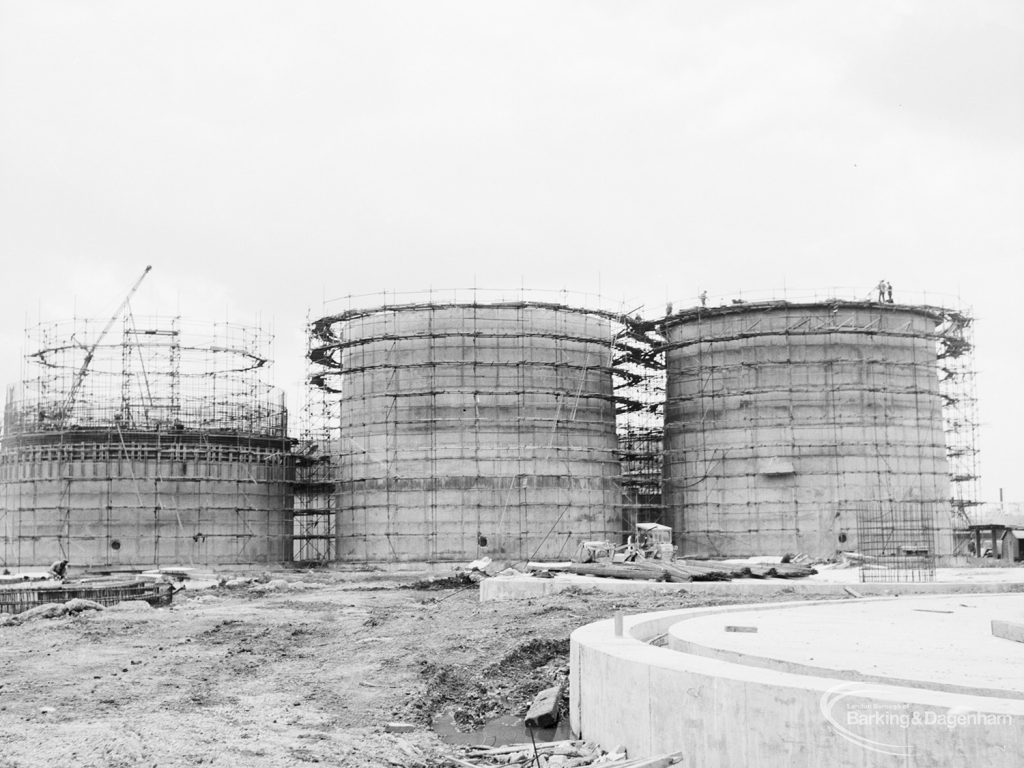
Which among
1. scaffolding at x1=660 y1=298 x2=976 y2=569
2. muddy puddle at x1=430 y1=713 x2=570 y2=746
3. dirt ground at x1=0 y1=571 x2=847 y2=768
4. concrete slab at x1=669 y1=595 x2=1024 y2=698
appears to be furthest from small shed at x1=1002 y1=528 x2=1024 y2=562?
muddy puddle at x1=430 y1=713 x2=570 y2=746

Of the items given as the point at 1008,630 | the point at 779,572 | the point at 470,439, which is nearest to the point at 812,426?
the point at 470,439

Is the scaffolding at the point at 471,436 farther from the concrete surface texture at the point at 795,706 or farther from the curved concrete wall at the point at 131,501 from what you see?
the concrete surface texture at the point at 795,706

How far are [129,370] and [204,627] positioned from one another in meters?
30.0

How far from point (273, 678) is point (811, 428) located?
118ft

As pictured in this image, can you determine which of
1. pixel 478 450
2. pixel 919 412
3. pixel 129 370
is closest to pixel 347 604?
pixel 478 450

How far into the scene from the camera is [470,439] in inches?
2004

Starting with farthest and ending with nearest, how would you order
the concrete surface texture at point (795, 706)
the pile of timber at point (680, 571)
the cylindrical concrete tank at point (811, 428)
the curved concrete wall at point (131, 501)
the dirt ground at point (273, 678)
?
the cylindrical concrete tank at point (811, 428), the curved concrete wall at point (131, 501), the pile of timber at point (680, 571), the dirt ground at point (273, 678), the concrete surface texture at point (795, 706)

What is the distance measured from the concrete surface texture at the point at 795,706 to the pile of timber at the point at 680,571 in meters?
16.8

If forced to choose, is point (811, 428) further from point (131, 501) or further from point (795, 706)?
point (795, 706)

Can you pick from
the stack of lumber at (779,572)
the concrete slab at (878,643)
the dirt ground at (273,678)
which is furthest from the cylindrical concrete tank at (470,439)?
the concrete slab at (878,643)

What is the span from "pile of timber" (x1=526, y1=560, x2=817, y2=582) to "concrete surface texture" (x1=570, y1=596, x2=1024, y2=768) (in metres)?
16.8

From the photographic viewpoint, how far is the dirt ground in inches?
554

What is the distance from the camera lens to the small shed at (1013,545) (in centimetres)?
4809

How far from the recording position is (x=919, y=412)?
52.0 m
